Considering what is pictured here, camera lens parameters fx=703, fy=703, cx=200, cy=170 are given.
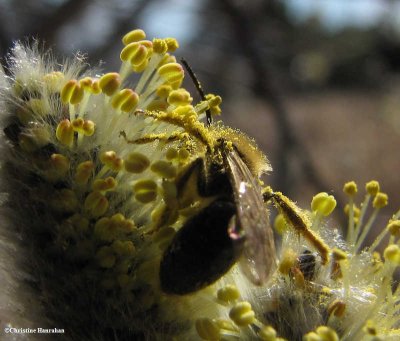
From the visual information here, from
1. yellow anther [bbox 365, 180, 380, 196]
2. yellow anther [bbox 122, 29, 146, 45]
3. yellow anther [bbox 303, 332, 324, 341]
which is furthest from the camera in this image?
yellow anther [bbox 365, 180, 380, 196]

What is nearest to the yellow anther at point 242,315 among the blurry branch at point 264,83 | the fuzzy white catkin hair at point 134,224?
the fuzzy white catkin hair at point 134,224

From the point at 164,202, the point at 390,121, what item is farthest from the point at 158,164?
the point at 390,121

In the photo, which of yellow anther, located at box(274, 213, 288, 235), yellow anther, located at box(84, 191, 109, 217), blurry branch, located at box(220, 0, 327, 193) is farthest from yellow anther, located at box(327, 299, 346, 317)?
blurry branch, located at box(220, 0, 327, 193)

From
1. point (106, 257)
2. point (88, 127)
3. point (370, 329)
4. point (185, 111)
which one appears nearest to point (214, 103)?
point (185, 111)

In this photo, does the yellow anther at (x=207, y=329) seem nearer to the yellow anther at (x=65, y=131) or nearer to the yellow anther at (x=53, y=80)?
the yellow anther at (x=65, y=131)

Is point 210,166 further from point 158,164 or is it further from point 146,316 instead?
point 146,316

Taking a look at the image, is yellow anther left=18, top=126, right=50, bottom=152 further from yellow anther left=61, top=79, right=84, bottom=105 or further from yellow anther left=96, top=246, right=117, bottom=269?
yellow anther left=96, top=246, right=117, bottom=269
